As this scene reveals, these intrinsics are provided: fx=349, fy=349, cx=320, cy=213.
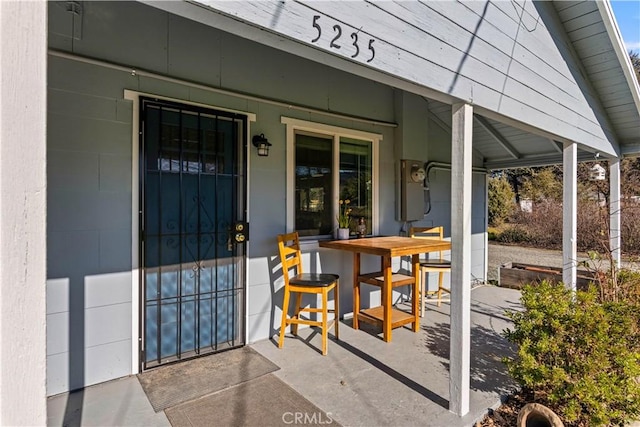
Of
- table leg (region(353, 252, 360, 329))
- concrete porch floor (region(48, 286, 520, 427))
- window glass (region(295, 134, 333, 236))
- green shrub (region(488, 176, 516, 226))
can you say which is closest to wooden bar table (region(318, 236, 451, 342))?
table leg (region(353, 252, 360, 329))

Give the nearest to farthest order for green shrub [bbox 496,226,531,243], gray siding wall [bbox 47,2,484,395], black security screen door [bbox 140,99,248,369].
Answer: gray siding wall [bbox 47,2,484,395] → black security screen door [bbox 140,99,248,369] → green shrub [bbox 496,226,531,243]

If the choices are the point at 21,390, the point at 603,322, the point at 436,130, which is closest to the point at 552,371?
the point at 603,322

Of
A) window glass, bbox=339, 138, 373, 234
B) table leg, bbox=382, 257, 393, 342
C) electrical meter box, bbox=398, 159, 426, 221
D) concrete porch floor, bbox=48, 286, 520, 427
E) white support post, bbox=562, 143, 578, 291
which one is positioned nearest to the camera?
concrete porch floor, bbox=48, 286, 520, 427

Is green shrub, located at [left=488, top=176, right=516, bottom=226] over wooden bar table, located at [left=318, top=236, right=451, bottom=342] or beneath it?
over

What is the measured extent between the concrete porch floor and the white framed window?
47.3 inches

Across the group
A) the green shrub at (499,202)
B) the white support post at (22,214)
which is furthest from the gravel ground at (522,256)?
the white support post at (22,214)

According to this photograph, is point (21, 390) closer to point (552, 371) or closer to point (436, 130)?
point (552, 371)

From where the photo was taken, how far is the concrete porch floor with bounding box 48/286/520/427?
2215 millimetres

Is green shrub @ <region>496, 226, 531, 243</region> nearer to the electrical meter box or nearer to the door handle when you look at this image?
the electrical meter box

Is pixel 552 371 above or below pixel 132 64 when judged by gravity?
below

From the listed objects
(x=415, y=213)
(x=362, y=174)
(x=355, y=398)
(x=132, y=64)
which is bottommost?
(x=355, y=398)

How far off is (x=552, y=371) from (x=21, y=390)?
8.59ft

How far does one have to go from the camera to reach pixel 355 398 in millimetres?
2434

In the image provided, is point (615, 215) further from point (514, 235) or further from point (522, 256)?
point (514, 235)
